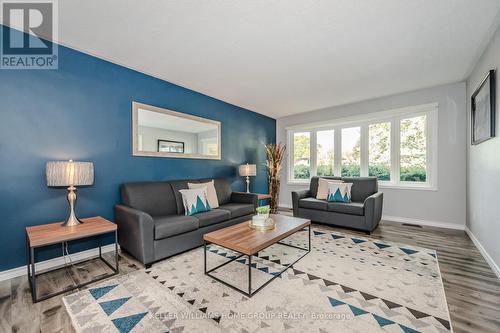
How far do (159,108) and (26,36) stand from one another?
1.56 metres

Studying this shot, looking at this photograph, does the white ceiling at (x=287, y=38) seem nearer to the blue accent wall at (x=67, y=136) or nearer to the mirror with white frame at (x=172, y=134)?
the blue accent wall at (x=67, y=136)

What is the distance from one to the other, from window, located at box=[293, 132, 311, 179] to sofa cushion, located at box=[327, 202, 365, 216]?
198cm

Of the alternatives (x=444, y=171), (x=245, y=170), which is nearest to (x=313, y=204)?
(x=245, y=170)

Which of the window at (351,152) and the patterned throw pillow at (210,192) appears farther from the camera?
the window at (351,152)

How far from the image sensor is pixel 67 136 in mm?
2510

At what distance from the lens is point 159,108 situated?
3402mm

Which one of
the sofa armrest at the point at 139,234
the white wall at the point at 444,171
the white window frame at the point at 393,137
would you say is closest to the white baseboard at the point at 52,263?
the sofa armrest at the point at 139,234

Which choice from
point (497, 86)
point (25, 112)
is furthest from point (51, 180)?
point (497, 86)

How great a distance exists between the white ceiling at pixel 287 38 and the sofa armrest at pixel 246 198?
2.03 metres

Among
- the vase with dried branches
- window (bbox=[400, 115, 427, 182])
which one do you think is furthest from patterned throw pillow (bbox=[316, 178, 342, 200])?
window (bbox=[400, 115, 427, 182])

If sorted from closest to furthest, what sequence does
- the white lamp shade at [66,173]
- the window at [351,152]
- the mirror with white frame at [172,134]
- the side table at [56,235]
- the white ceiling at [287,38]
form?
the side table at [56,235] < the white ceiling at [287,38] < the white lamp shade at [66,173] < the mirror with white frame at [172,134] < the window at [351,152]

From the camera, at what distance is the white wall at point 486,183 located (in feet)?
7.28

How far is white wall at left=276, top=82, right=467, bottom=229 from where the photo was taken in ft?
12.2

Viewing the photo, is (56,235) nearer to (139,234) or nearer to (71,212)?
(71,212)
